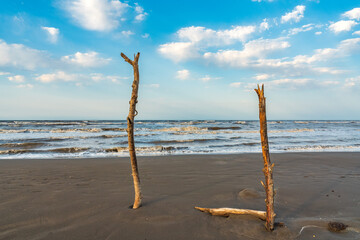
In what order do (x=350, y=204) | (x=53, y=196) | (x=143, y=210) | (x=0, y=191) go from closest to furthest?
1. (x=143, y=210)
2. (x=350, y=204)
3. (x=53, y=196)
4. (x=0, y=191)

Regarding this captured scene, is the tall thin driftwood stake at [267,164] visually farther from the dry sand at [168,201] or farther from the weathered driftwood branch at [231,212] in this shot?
the weathered driftwood branch at [231,212]

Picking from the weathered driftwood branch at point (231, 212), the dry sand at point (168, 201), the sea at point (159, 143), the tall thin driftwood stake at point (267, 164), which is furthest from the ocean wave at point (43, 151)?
the tall thin driftwood stake at point (267, 164)

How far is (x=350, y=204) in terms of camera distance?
5.12m

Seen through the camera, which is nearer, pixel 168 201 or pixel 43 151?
pixel 168 201

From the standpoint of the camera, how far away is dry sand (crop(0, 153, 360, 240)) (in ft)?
12.7

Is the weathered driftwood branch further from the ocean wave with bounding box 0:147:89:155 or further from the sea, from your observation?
the ocean wave with bounding box 0:147:89:155

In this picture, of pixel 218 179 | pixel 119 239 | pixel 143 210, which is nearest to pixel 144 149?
pixel 218 179

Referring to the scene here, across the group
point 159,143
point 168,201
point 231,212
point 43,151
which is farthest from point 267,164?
point 159,143

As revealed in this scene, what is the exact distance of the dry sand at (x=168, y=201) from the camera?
3.87 metres

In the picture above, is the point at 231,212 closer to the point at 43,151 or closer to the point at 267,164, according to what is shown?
the point at 267,164

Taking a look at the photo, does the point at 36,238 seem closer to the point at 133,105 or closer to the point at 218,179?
the point at 133,105

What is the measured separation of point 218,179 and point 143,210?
138 inches

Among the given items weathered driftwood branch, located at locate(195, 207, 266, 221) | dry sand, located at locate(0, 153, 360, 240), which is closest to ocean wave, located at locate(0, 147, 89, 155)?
dry sand, located at locate(0, 153, 360, 240)

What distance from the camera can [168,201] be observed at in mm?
5262
